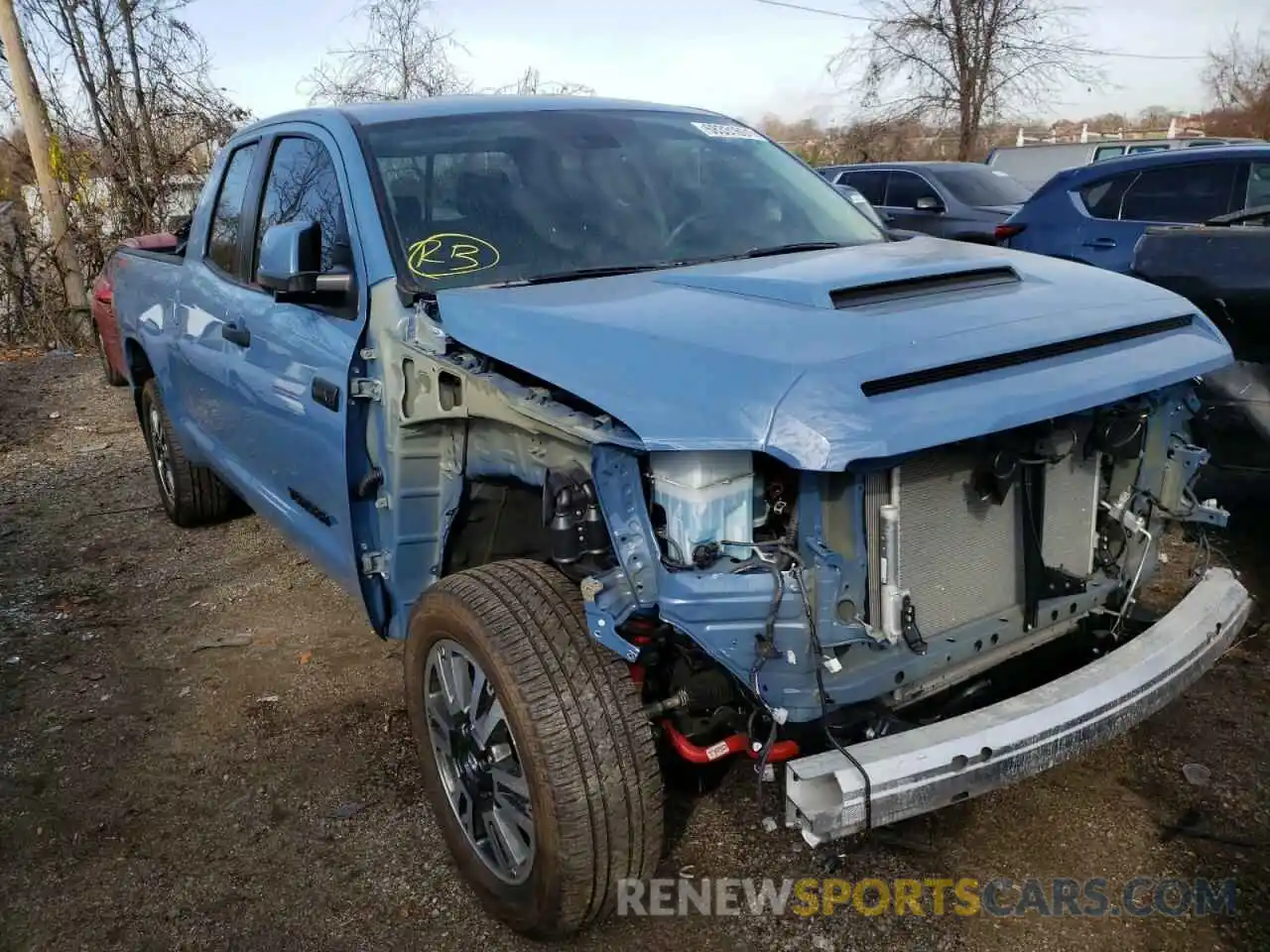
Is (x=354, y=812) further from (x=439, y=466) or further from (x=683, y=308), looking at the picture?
(x=683, y=308)

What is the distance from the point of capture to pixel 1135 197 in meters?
7.05

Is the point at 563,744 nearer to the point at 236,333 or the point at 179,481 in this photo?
the point at 236,333

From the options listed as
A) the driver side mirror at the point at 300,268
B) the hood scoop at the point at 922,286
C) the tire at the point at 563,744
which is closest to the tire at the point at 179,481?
the driver side mirror at the point at 300,268

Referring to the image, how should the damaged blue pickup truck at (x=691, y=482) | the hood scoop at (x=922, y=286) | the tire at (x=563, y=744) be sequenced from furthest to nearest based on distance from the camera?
1. the hood scoop at (x=922, y=286)
2. the tire at (x=563, y=744)
3. the damaged blue pickup truck at (x=691, y=482)

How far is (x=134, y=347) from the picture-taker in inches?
220

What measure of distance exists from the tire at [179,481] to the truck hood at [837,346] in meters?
3.25

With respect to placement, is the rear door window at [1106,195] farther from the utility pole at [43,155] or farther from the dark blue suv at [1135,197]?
the utility pole at [43,155]

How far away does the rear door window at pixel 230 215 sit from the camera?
4.08 meters

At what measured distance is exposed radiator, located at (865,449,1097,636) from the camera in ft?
7.29

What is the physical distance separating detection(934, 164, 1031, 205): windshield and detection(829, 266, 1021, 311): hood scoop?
9.06m

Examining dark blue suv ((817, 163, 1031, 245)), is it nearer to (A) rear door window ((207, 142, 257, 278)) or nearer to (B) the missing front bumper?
(A) rear door window ((207, 142, 257, 278))

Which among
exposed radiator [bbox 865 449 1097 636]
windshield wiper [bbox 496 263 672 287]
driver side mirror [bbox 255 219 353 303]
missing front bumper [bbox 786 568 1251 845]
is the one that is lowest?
missing front bumper [bbox 786 568 1251 845]

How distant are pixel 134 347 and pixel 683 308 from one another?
4.28 m

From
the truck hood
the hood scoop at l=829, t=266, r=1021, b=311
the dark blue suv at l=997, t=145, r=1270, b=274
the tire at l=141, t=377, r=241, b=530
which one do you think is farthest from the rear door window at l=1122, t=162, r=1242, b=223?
the tire at l=141, t=377, r=241, b=530
